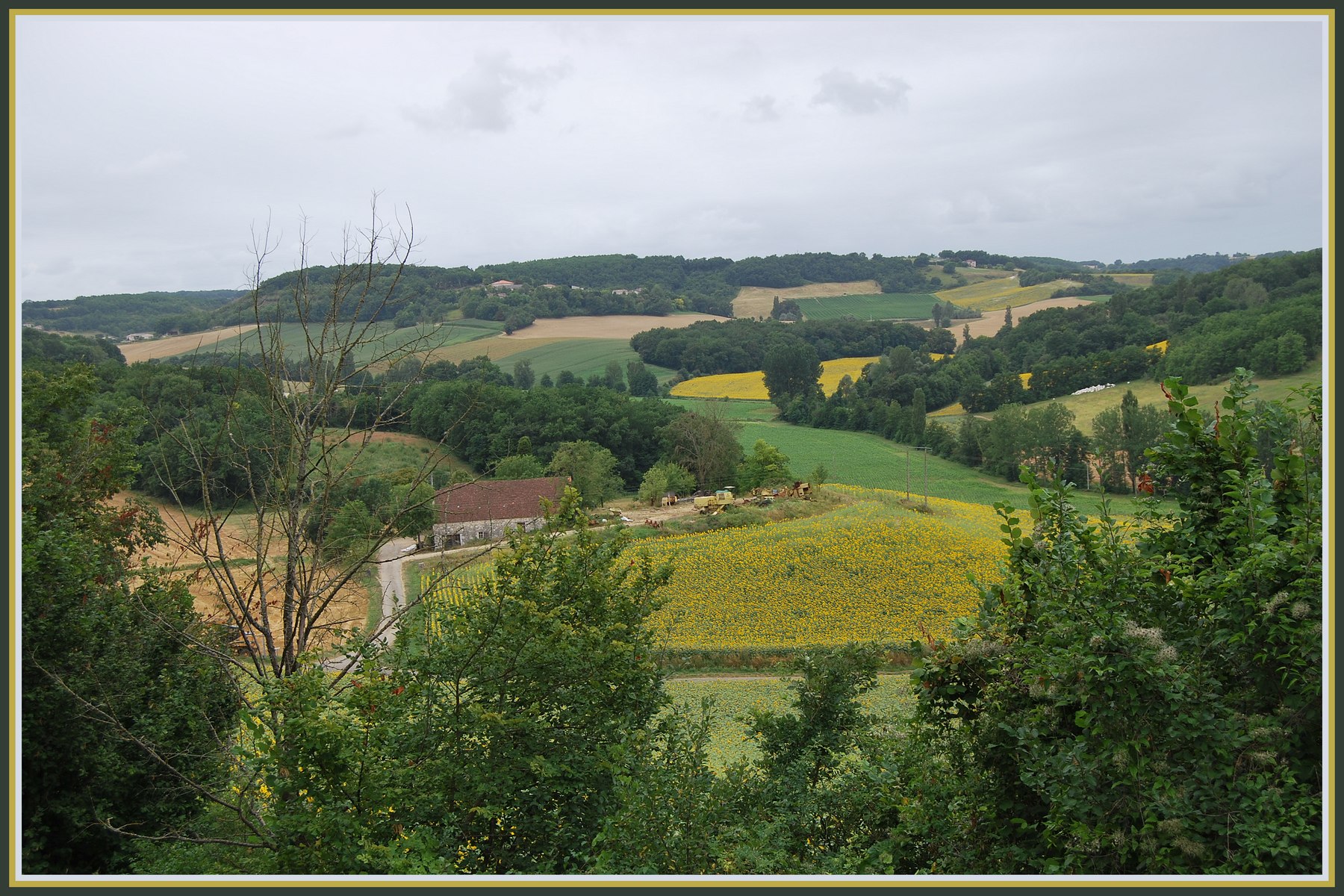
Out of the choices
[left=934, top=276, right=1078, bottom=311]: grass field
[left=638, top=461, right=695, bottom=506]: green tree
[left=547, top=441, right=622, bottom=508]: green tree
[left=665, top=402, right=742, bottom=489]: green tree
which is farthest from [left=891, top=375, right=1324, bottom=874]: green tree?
[left=934, top=276, right=1078, bottom=311]: grass field

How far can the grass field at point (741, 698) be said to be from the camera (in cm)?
1831

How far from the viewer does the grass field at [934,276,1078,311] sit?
350ft

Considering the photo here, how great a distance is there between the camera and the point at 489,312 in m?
67.4

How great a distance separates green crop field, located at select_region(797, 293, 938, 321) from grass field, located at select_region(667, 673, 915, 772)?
80.5 metres

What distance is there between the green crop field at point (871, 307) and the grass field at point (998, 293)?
4.11m

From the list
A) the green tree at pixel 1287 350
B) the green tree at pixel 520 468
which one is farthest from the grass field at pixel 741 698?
the green tree at pixel 520 468

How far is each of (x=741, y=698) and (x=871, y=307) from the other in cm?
9529

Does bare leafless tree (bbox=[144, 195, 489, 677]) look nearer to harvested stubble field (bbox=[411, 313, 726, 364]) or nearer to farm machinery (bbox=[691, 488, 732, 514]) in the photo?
farm machinery (bbox=[691, 488, 732, 514])

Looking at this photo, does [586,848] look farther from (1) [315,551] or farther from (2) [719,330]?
(2) [719,330]

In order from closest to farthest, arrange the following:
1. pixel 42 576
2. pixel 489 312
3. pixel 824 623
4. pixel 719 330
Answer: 1. pixel 42 576
2. pixel 824 623
3. pixel 489 312
4. pixel 719 330

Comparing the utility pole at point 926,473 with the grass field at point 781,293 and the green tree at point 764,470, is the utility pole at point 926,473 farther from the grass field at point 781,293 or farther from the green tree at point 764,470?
the grass field at point 781,293

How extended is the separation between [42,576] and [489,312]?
200ft

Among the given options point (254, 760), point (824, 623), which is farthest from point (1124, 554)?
point (824, 623)

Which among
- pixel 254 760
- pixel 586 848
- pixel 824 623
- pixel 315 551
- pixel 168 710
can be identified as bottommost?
pixel 824 623
